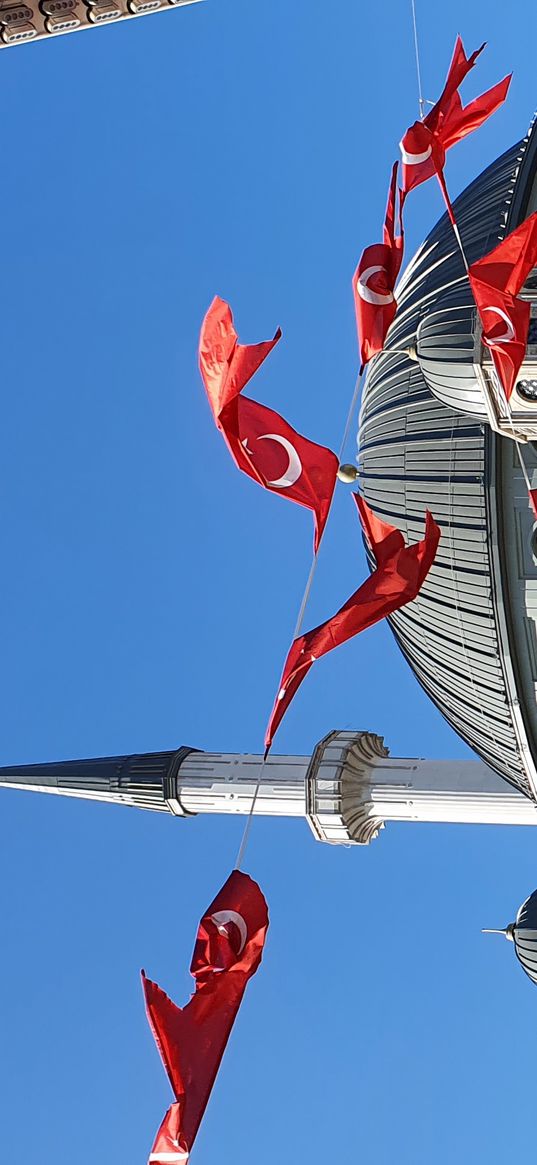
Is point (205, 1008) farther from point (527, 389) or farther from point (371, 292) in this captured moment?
point (371, 292)

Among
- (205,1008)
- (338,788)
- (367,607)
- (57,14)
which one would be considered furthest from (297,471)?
(57,14)

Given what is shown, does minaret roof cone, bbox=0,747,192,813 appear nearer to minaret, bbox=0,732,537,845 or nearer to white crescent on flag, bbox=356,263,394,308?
minaret, bbox=0,732,537,845

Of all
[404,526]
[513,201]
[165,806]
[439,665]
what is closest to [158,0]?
[513,201]

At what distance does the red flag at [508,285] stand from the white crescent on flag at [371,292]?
264 centimetres

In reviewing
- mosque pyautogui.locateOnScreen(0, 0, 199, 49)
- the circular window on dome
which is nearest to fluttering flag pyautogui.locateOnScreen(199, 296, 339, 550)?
the circular window on dome

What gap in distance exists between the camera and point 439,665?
23.1m

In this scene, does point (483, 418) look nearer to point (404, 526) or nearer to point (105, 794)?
point (404, 526)

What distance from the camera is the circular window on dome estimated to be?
57.4 feet

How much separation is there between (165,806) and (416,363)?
17.6 metres

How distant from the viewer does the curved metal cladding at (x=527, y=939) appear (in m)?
28.5

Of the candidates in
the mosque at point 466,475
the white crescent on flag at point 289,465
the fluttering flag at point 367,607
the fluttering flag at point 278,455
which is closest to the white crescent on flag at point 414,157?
the mosque at point 466,475

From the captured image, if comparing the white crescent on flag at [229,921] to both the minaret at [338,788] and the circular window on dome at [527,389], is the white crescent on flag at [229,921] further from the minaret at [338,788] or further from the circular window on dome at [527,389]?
the minaret at [338,788]

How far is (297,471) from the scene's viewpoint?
16609 mm

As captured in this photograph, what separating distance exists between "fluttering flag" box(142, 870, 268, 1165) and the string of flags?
0.01 meters
